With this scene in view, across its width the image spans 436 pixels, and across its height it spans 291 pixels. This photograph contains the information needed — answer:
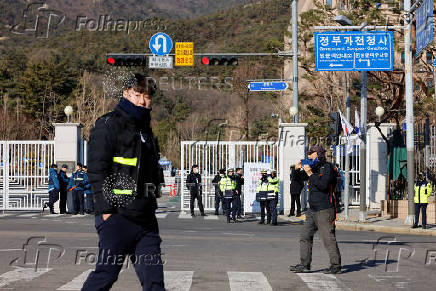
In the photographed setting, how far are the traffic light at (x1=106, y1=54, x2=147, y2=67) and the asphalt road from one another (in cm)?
814

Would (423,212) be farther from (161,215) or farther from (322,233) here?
(322,233)

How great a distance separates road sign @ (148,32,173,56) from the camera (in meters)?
28.8

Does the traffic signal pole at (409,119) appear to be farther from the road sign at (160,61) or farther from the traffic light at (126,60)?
the traffic light at (126,60)

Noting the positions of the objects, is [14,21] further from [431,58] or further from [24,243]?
[24,243]

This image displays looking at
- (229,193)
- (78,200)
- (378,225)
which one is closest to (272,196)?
(229,193)

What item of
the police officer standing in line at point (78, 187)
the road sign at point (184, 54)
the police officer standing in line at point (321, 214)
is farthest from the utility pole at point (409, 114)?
the police officer standing in line at point (321, 214)

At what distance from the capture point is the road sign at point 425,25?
21078mm

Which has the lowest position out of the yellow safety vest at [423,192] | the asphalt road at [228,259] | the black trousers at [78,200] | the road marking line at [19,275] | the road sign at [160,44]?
the asphalt road at [228,259]

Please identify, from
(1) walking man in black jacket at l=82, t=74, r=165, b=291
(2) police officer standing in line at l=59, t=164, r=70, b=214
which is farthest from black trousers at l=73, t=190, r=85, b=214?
(1) walking man in black jacket at l=82, t=74, r=165, b=291

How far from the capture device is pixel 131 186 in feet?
19.0

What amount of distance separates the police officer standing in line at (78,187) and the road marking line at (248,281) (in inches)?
659

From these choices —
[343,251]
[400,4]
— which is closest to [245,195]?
[400,4]

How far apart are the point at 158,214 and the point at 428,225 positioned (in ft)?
32.0

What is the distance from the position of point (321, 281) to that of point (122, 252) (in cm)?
505
